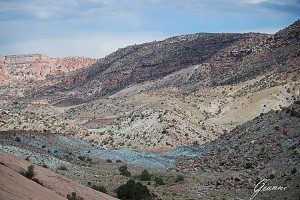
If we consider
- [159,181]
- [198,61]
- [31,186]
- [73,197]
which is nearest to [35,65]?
[198,61]

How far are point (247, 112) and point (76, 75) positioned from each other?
83.2 metres

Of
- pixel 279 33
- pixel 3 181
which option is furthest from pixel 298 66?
pixel 3 181

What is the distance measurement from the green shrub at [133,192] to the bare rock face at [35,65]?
149m

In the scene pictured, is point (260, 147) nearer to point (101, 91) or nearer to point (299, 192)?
point (299, 192)

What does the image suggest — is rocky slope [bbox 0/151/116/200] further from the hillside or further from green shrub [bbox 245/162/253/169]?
the hillside

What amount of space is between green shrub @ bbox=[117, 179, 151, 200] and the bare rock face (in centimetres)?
14919

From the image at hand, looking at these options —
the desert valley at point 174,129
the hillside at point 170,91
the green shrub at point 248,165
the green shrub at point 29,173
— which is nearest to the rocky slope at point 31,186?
the desert valley at point 174,129

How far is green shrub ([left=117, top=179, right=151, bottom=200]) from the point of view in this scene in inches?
791

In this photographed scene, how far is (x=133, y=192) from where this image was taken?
795 inches

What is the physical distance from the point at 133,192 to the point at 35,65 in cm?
16243

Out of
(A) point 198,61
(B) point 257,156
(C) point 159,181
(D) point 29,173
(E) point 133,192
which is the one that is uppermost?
(A) point 198,61

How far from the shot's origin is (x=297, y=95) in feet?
190

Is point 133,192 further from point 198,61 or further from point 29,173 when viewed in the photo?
point 198,61

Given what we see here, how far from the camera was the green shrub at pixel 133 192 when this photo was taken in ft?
65.9
